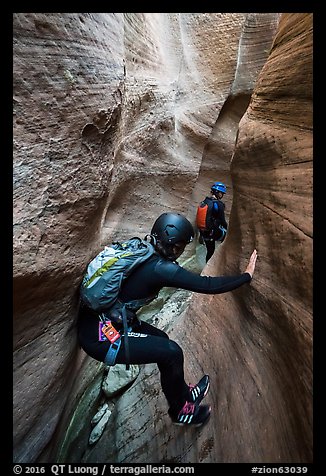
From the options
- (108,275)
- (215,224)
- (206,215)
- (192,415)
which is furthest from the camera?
(215,224)

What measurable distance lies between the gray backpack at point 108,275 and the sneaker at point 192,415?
1.15 metres

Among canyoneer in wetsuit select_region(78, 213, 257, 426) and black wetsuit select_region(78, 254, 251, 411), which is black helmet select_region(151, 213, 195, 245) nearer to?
canyoneer in wetsuit select_region(78, 213, 257, 426)

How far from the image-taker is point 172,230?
263cm

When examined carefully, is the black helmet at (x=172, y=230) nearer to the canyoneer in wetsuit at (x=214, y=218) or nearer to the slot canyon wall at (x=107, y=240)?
the slot canyon wall at (x=107, y=240)

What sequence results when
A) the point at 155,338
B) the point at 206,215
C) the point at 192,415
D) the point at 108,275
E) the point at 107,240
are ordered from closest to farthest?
the point at 108,275
the point at 155,338
the point at 192,415
the point at 107,240
the point at 206,215

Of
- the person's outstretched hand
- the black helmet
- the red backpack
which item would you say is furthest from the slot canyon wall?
the red backpack

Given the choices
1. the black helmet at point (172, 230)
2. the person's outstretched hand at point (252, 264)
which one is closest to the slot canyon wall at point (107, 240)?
the person's outstretched hand at point (252, 264)

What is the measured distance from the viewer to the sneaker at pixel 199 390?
9.63 feet

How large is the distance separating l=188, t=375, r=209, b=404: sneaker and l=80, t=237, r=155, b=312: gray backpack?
1139mm

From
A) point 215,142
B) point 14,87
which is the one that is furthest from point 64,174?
point 215,142

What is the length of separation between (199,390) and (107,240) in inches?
84.8

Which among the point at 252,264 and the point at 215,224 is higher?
the point at 252,264

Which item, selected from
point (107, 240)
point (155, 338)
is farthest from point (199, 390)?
point (107, 240)

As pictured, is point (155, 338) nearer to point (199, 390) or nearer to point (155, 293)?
point (155, 293)
